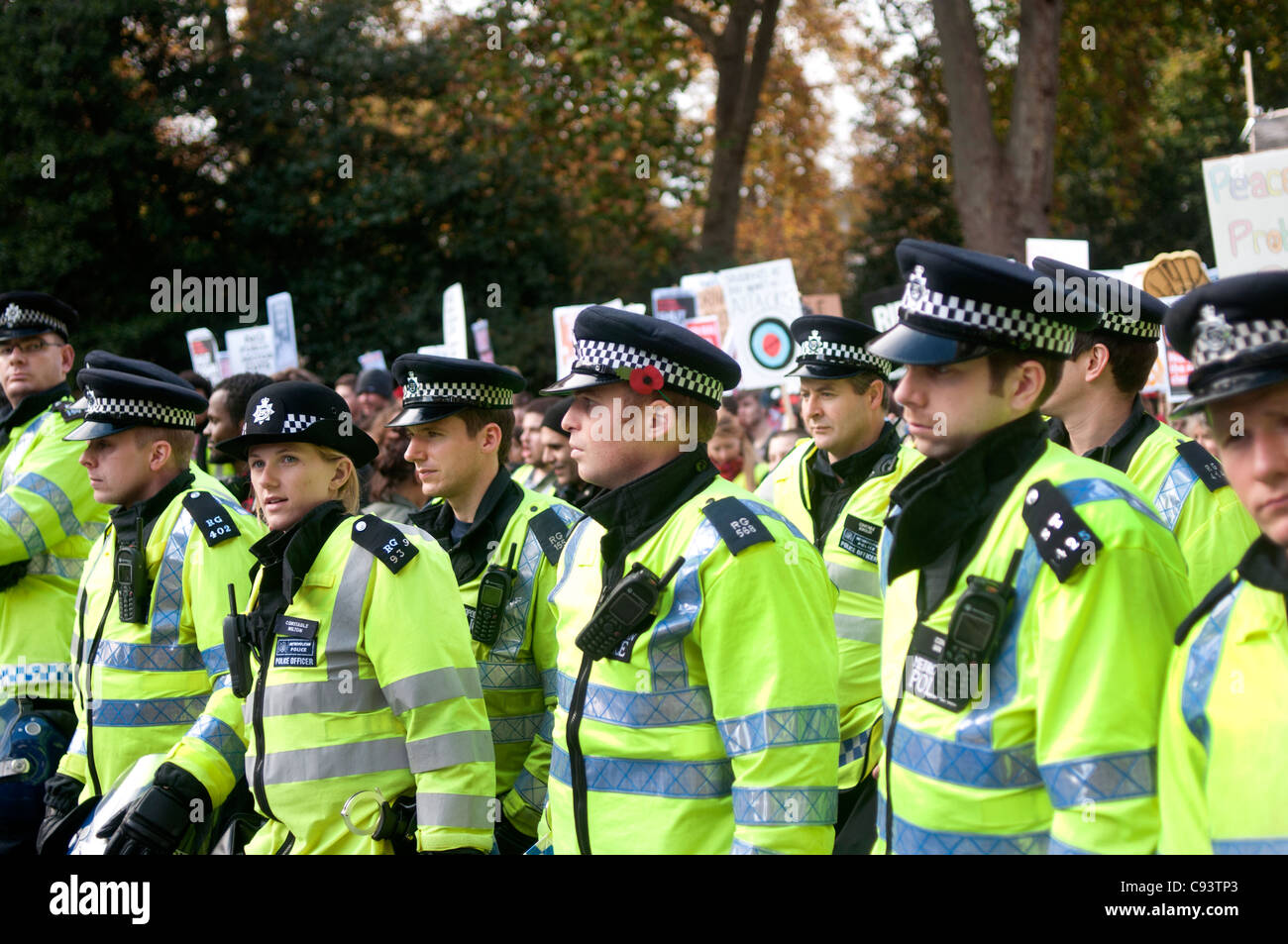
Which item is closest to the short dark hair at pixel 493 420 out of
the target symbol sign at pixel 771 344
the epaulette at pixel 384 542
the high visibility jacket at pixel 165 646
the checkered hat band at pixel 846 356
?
the high visibility jacket at pixel 165 646

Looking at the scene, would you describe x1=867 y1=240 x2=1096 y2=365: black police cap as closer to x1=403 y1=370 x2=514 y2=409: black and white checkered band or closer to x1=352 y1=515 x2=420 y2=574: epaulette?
x1=352 y1=515 x2=420 y2=574: epaulette

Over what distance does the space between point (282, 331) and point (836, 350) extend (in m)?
8.03

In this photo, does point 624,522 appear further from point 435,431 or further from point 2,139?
point 2,139

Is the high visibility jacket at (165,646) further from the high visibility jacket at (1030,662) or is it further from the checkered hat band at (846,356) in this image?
the high visibility jacket at (1030,662)

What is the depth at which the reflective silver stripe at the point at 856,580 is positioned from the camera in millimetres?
4629

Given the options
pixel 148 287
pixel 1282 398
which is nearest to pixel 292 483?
pixel 1282 398

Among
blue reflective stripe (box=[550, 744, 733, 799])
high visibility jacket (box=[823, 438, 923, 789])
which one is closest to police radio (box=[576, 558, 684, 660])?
blue reflective stripe (box=[550, 744, 733, 799])

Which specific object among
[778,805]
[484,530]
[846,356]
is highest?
[846,356]

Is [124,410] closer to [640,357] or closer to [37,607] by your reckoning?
[37,607]

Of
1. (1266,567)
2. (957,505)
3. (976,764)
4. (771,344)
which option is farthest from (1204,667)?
(771,344)

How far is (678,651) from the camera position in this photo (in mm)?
2998

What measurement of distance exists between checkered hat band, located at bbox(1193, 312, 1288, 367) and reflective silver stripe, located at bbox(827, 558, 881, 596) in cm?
245

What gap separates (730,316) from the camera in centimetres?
1014

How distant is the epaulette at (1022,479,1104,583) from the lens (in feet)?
7.62
